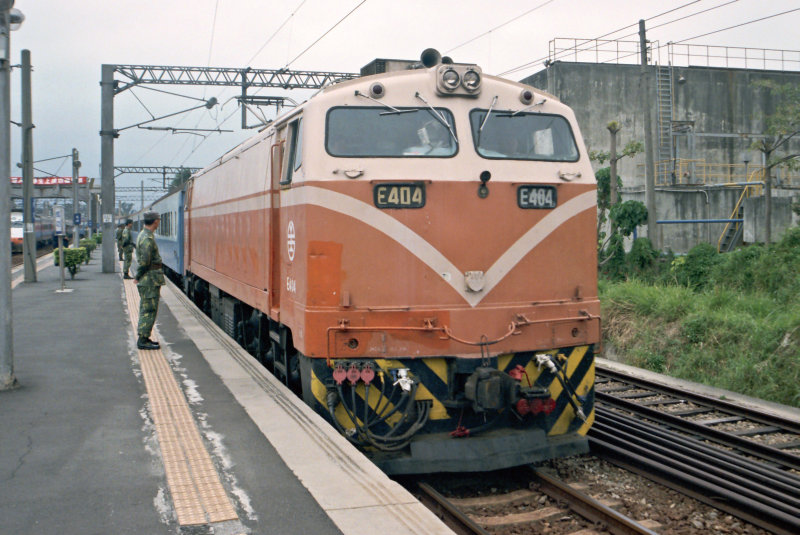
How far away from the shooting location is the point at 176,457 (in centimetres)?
565

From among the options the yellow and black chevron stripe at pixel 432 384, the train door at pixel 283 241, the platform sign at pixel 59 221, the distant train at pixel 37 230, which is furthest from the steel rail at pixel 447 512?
the distant train at pixel 37 230

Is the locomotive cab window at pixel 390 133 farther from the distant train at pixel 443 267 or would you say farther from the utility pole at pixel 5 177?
the utility pole at pixel 5 177

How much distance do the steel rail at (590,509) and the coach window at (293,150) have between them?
3.35 m

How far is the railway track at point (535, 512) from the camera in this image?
17.7 feet

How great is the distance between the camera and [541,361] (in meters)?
6.46

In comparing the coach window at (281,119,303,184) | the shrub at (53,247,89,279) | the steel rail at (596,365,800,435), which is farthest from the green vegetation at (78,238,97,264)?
the coach window at (281,119,303,184)

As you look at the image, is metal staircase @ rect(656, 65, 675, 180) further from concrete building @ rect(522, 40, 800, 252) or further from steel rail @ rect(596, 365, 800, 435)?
steel rail @ rect(596, 365, 800, 435)

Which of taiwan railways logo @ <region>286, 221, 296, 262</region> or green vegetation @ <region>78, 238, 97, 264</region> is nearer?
taiwan railways logo @ <region>286, 221, 296, 262</region>

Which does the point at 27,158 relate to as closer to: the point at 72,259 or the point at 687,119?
the point at 72,259

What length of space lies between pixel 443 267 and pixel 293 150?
1813 mm

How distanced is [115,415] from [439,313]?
3.12 meters

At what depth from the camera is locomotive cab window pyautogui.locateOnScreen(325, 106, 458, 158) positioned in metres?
6.35

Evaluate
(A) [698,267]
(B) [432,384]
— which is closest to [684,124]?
(A) [698,267]

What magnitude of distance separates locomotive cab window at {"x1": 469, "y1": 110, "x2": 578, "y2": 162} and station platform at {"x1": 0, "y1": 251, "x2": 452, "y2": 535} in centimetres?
276
